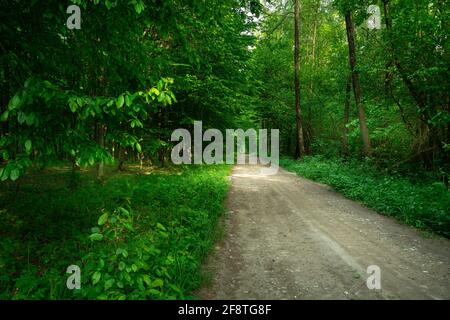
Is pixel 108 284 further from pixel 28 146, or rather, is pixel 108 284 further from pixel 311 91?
pixel 311 91

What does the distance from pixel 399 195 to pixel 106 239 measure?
370 inches

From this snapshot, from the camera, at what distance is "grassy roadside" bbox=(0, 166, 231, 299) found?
4.02m

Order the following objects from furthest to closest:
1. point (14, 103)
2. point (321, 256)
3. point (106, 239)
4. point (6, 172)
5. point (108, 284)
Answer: point (106, 239) < point (321, 256) < point (108, 284) < point (6, 172) < point (14, 103)

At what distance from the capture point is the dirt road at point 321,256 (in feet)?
15.8

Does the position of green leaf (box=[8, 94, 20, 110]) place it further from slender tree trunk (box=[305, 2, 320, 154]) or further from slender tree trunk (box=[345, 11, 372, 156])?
slender tree trunk (box=[305, 2, 320, 154])

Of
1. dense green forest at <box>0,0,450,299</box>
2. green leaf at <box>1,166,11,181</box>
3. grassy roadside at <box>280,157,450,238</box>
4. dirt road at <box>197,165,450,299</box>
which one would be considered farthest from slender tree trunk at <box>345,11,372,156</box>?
green leaf at <box>1,166,11,181</box>

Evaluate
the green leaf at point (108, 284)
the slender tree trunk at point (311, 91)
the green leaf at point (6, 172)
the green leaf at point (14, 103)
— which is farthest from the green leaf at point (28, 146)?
the slender tree trunk at point (311, 91)

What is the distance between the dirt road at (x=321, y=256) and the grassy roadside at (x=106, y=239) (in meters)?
0.62

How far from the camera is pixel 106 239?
6512mm

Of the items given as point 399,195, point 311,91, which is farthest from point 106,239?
point 311,91

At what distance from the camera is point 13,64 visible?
4391mm

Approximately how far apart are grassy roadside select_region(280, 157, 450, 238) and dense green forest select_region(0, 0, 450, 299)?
6cm

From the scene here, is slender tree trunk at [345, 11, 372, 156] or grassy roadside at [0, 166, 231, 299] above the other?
slender tree trunk at [345, 11, 372, 156]
